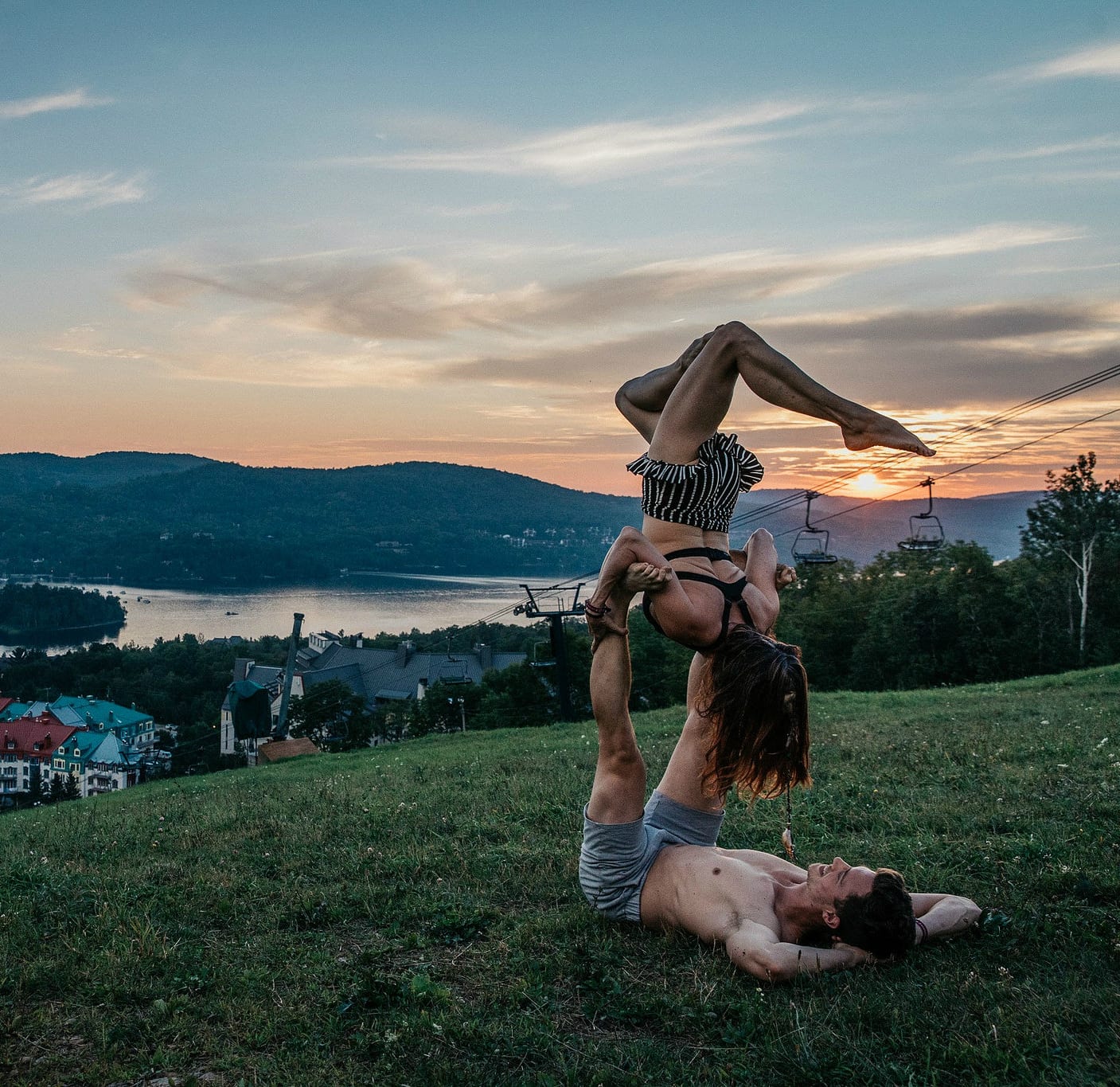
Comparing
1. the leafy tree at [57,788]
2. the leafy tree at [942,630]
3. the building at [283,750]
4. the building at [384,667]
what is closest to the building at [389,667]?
the building at [384,667]

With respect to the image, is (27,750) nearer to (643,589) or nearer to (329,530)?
(643,589)

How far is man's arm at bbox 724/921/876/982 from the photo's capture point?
3.90 metres

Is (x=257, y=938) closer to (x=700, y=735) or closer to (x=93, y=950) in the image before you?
(x=93, y=950)

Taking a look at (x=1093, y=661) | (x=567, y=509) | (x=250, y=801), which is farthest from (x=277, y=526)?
(x=250, y=801)

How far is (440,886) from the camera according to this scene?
5.41m

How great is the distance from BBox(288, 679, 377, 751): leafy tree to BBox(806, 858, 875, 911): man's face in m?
46.3

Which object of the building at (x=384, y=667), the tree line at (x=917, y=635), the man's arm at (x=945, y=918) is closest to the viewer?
the man's arm at (x=945, y=918)

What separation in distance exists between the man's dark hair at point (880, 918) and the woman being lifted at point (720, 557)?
694 mm

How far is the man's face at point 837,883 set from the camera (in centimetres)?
407

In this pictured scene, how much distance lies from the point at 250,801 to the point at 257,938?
5.03 m

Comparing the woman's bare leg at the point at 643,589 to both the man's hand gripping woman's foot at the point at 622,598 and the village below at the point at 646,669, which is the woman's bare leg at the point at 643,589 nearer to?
the man's hand gripping woman's foot at the point at 622,598

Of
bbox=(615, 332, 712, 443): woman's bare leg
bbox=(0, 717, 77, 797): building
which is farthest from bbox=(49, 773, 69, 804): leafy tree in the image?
bbox=(615, 332, 712, 443): woman's bare leg

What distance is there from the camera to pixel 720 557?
5.41 meters

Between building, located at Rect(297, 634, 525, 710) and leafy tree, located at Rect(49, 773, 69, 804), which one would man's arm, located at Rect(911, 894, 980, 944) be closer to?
leafy tree, located at Rect(49, 773, 69, 804)
